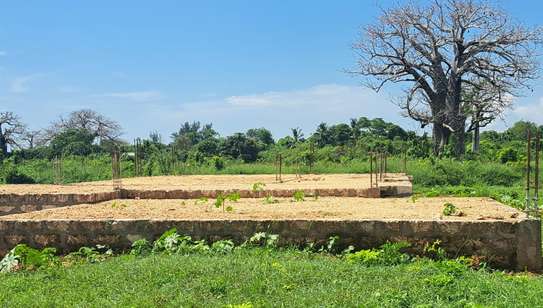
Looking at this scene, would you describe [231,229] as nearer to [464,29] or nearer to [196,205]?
[196,205]

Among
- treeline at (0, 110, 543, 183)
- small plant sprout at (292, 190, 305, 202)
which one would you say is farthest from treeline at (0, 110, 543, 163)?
small plant sprout at (292, 190, 305, 202)

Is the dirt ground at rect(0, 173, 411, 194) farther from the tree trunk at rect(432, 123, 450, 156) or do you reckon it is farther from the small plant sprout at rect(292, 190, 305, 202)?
the tree trunk at rect(432, 123, 450, 156)

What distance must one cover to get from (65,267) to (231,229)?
5.74ft

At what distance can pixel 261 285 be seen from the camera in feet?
16.1

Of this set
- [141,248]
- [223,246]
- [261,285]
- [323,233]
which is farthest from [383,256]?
[141,248]

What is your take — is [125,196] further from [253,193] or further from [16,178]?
[16,178]

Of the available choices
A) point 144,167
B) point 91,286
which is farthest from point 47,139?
point 91,286

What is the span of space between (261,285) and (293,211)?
3.05 metres

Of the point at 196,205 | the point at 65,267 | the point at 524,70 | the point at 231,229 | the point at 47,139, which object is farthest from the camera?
the point at 47,139

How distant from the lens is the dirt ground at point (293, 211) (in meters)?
7.00

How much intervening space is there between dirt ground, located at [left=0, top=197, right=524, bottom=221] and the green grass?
120 cm

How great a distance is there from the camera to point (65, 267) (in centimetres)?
600

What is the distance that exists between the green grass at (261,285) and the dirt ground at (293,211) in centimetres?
120

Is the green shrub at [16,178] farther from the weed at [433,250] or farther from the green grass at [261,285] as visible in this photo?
the weed at [433,250]
